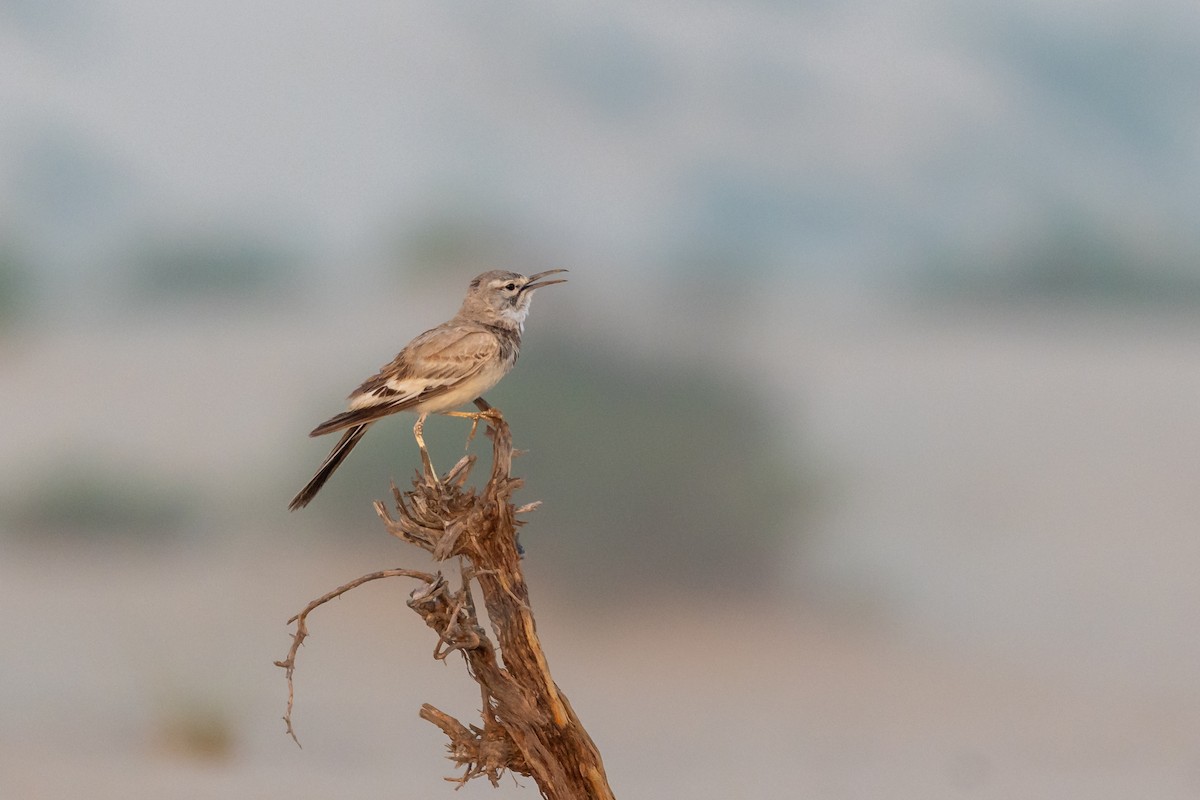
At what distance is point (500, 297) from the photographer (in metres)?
8.55

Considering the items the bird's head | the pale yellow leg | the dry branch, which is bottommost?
the dry branch

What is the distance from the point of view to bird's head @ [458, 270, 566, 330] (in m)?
8.51

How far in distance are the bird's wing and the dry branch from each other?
0.62 metres

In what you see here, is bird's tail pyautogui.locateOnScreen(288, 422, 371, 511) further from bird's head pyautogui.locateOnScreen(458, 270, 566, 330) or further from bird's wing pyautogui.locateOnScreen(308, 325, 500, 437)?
bird's head pyautogui.locateOnScreen(458, 270, 566, 330)

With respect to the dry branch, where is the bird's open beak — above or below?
above

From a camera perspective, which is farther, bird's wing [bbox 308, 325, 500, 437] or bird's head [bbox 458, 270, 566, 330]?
bird's head [bbox 458, 270, 566, 330]

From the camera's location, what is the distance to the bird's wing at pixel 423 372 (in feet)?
25.2

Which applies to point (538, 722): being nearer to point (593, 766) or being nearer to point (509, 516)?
point (593, 766)

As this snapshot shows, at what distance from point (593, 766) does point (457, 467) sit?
2.27 metres

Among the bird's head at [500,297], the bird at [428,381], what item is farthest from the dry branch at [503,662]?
the bird's head at [500,297]

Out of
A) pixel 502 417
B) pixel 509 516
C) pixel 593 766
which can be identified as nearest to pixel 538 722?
pixel 593 766

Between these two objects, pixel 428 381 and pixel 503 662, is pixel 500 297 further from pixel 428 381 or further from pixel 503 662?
pixel 503 662

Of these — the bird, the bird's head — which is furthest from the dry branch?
the bird's head

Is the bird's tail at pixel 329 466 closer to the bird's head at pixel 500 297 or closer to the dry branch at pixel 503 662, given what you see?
the dry branch at pixel 503 662
